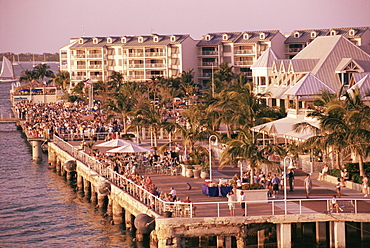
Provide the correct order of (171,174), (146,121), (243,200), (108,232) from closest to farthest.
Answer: (243,200) < (108,232) < (171,174) < (146,121)

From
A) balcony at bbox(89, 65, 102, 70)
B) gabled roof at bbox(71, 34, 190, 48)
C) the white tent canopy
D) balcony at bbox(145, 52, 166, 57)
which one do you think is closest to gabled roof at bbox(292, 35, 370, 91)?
the white tent canopy

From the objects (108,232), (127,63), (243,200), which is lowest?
(108,232)

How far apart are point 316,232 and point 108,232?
11.6 meters

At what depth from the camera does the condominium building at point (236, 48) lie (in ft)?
395

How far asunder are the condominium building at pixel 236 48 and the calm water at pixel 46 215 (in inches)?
2516

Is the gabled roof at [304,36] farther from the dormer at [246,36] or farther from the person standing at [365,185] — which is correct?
the person standing at [365,185]

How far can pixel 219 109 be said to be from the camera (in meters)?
59.3

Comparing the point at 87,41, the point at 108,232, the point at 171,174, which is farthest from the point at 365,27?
the point at 108,232

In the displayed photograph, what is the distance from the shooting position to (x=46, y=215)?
142 ft

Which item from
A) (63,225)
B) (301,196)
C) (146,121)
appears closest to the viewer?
(301,196)

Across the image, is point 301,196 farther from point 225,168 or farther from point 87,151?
point 87,151

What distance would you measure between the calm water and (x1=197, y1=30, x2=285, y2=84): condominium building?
63.9 meters

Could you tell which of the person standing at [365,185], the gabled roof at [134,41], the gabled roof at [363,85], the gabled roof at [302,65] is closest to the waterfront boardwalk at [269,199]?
the person standing at [365,185]

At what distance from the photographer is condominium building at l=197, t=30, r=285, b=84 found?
12031 centimetres
